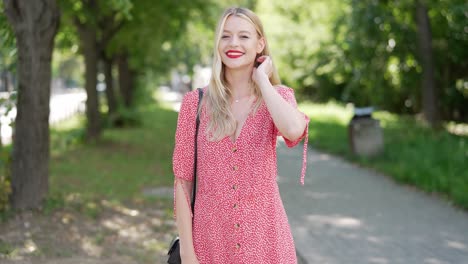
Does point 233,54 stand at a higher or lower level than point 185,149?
higher

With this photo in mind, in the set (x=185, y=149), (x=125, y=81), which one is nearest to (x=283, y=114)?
(x=185, y=149)

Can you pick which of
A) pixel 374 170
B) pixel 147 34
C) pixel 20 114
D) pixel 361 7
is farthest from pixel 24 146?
pixel 361 7

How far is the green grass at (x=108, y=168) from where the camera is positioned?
1031cm

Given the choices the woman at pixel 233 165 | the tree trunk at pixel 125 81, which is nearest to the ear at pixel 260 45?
the woman at pixel 233 165

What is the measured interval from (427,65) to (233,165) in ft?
57.3

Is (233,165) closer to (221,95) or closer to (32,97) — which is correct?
(221,95)

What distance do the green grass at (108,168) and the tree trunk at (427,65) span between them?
7724mm

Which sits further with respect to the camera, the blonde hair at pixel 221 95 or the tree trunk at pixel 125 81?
the tree trunk at pixel 125 81

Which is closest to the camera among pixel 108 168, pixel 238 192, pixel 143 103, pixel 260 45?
pixel 238 192

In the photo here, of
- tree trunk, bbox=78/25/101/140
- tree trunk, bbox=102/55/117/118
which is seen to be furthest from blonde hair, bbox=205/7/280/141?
tree trunk, bbox=102/55/117/118

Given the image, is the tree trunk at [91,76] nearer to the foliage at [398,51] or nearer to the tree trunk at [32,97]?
the foliage at [398,51]

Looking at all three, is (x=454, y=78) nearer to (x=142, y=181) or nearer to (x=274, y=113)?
(x=142, y=181)

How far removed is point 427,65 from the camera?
19062mm

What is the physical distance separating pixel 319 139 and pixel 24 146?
1272 centimetres
